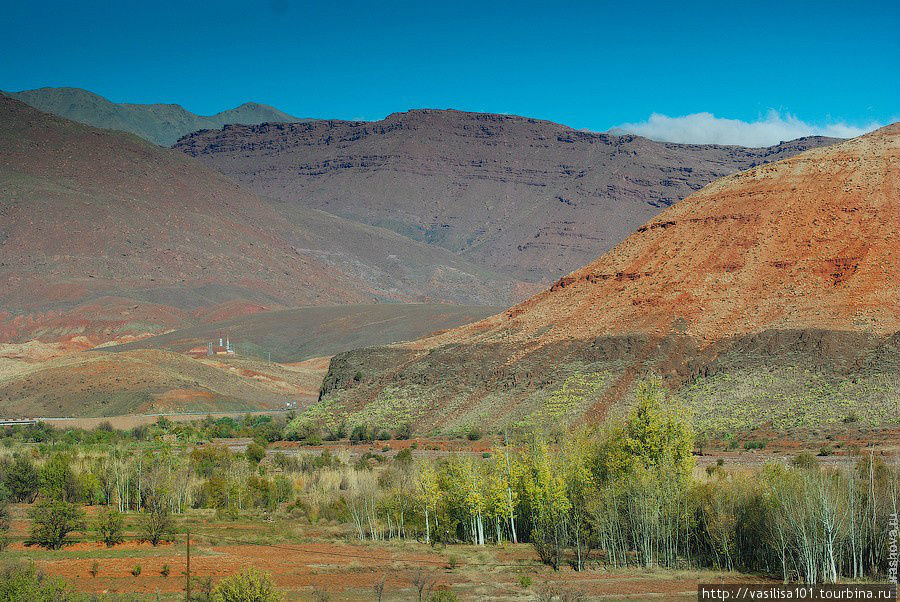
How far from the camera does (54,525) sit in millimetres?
41781

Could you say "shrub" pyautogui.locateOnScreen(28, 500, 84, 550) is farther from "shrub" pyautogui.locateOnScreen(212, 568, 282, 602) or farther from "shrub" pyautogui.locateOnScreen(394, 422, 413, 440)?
"shrub" pyautogui.locateOnScreen(394, 422, 413, 440)

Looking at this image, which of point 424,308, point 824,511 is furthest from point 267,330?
point 824,511

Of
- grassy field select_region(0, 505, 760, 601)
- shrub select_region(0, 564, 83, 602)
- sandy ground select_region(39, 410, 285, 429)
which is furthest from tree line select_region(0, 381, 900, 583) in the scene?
sandy ground select_region(39, 410, 285, 429)

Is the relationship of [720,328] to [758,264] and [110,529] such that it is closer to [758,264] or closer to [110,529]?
[758,264]

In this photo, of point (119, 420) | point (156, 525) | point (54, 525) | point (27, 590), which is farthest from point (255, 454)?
point (27, 590)

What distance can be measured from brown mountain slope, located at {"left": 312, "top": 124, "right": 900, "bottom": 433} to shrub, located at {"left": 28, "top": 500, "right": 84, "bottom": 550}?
1235 inches

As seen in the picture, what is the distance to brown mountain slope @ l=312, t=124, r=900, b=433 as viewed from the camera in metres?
64.4

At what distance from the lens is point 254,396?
406ft

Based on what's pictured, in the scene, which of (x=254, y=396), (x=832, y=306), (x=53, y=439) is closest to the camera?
(x=832, y=306)

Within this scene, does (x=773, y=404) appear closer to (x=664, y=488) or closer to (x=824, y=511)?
(x=664, y=488)

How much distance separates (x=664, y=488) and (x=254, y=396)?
9136cm

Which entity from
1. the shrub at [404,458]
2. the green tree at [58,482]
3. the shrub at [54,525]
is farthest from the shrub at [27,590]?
the shrub at [404,458]

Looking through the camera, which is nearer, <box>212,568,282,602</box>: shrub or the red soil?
<box>212,568,282,602</box>: shrub

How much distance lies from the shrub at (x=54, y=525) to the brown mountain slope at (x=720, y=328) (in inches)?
1235
